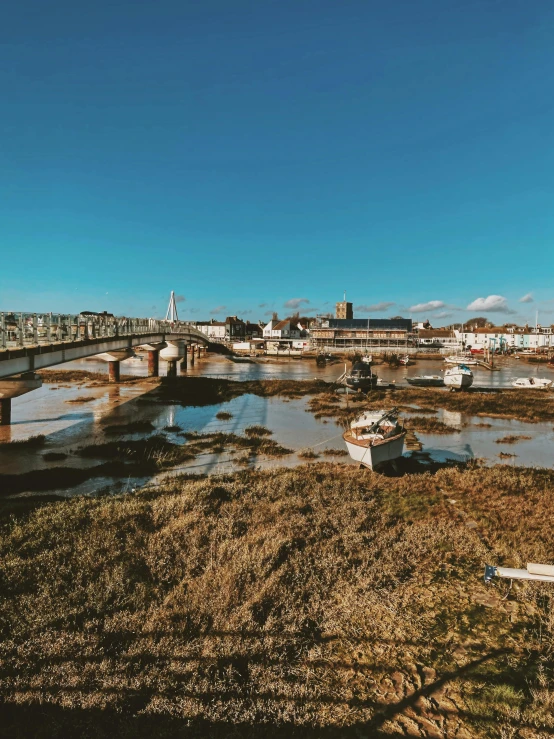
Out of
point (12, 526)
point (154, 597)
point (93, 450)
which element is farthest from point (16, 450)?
point (154, 597)

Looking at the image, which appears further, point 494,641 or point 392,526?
point 392,526

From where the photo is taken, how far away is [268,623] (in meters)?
7.21

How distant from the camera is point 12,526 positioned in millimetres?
10914

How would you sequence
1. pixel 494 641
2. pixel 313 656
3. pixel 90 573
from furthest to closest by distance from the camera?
pixel 90 573, pixel 494 641, pixel 313 656

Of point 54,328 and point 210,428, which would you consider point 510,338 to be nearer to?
point 210,428

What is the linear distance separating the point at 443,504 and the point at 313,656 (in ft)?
29.0

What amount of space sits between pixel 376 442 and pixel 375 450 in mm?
425

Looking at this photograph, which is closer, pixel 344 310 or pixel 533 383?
pixel 533 383

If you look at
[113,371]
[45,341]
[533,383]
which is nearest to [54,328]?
[45,341]

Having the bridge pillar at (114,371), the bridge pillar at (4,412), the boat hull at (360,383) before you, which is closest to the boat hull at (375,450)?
the bridge pillar at (4,412)

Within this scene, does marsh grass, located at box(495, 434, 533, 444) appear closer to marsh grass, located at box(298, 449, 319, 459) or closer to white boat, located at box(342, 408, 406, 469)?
white boat, located at box(342, 408, 406, 469)

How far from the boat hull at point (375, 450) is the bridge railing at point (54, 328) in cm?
1522

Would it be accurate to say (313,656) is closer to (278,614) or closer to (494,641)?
(278,614)

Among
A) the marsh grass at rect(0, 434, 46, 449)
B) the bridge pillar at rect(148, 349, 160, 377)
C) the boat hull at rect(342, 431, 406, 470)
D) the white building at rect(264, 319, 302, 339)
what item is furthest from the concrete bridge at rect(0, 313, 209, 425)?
the white building at rect(264, 319, 302, 339)
